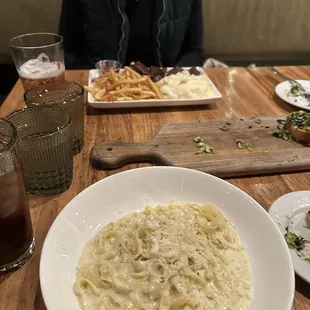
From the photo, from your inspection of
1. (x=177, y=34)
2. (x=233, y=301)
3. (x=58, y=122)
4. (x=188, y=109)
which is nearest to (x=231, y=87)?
(x=188, y=109)

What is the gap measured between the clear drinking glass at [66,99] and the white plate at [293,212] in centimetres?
69

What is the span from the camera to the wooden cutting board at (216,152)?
1184 millimetres

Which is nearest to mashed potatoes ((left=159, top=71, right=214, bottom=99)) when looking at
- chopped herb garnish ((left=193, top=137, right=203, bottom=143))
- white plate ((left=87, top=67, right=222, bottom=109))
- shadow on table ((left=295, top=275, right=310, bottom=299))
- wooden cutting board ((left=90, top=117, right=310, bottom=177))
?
white plate ((left=87, top=67, right=222, bottom=109))

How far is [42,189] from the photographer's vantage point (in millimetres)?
1067

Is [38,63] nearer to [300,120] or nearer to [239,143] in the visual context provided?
[239,143]

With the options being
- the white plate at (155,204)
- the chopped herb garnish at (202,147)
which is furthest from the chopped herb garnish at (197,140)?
the white plate at (155,204)

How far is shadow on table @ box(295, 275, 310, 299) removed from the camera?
800 millimetres

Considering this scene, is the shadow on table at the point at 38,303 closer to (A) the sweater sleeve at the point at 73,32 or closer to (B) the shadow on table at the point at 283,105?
(B) the shadow on table at the point at 283,105

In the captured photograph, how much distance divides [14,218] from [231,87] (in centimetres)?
137

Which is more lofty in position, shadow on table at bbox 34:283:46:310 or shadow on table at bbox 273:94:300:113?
shadow on table at bbox 34:283:46:310

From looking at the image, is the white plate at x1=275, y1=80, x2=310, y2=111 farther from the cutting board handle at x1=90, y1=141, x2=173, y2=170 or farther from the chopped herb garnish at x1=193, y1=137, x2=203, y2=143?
the cutting board handle at x1=90, y1=141, x2=173, y2=170

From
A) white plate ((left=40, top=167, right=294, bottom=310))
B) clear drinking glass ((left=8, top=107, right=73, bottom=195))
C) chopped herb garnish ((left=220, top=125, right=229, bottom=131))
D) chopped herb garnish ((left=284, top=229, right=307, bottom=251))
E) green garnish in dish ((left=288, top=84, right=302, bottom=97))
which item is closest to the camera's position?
white plate ((left=40, top=167, right=294, bottom=310))

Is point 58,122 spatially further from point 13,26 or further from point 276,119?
point 13,26

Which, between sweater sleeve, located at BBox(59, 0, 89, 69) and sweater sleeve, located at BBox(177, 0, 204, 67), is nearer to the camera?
sweater sleeve, located at BBox(59, 0, 89, 69)
